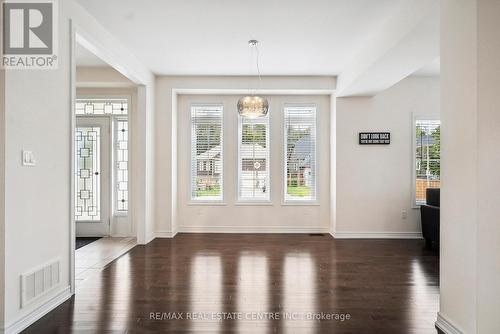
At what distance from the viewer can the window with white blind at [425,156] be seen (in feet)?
19.6

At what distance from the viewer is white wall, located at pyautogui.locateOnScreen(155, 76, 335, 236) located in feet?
19.4

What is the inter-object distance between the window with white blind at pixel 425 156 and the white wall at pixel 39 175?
5.80 m

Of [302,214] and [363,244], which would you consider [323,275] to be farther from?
[302,214]

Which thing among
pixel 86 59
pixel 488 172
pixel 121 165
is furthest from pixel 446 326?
pixel 86 59

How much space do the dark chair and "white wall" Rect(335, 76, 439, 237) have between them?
23.8 inches

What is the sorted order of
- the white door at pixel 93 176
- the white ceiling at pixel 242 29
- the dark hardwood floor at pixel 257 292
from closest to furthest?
the dark hardwood floor at pixel 257 292 → the white ceiling at pixel 242 29 → the white door at pixel 93 176

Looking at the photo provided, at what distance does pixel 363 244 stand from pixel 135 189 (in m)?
4.37

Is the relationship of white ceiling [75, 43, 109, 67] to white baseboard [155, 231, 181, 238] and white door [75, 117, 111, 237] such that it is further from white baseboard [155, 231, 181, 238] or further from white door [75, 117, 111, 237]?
white baseboard [155, 231, 181, 238]

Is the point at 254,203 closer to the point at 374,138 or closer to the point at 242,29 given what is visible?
the point at 374,138

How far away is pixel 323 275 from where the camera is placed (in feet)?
12.5

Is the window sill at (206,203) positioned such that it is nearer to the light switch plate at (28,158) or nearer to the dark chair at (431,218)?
the dark chair at (431,218)

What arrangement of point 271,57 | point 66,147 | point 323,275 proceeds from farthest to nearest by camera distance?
point 271,57 → point 323,275 → point 66,147

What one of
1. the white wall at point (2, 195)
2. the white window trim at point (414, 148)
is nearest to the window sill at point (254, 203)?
the white window trim at point (414, 148)

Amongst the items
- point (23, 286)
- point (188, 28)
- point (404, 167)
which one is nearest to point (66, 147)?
point (23, 286)
